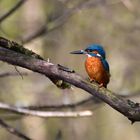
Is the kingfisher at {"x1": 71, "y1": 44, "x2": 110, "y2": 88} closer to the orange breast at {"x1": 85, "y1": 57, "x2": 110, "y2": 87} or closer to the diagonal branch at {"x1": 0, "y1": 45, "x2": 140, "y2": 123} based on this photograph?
the orange breast at {"x1": 85, "y1": 57, "x2": 110, "y2": 87}

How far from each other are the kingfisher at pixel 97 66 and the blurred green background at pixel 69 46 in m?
2.46

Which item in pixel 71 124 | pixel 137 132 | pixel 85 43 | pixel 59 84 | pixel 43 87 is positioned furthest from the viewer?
pixel 137 132

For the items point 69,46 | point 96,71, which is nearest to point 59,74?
point 96,71

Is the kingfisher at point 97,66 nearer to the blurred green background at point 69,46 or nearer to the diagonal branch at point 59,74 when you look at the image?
the diagonal branch at point 59,74

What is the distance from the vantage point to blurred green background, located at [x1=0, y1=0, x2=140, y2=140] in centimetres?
853

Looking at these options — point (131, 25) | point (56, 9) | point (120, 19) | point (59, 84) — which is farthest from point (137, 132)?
point (59, 84)

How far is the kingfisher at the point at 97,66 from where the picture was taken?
4.39 metres

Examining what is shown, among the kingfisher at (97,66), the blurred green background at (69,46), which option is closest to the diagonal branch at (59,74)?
the kingfisher at (97,66)

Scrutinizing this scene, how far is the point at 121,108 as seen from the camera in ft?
12.3

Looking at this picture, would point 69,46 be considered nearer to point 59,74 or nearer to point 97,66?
point 97,66

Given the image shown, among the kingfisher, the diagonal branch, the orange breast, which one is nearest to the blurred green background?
the kingfisher

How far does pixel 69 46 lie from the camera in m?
11.5

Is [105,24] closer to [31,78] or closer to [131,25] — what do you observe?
[131,25]

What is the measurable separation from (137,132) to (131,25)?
6800 millimetres
